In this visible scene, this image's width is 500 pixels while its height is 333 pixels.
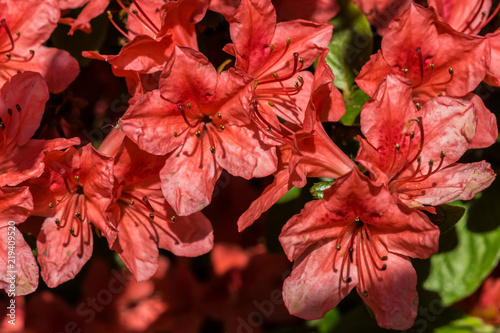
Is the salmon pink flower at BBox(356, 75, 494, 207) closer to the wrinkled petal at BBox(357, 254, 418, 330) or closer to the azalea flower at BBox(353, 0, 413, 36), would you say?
the wrinkled petal at BBox(357, 254, 418, 330)

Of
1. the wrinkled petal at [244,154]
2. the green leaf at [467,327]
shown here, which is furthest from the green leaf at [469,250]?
the wrinkled petal at [244,154]

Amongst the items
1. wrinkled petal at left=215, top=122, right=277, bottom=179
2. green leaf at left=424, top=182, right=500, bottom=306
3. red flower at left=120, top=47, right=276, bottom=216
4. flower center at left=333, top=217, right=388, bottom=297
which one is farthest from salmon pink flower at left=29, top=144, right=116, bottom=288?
green leaf at left=424, top=182, right=500, bottom=306

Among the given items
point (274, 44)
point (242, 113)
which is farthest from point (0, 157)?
point (274, 44)

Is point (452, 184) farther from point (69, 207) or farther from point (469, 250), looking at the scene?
point (69, 207)

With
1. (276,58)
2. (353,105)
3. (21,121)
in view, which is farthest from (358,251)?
(21,121)

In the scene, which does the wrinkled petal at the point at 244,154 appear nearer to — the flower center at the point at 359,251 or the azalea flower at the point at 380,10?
the flower center at the point at 359,251

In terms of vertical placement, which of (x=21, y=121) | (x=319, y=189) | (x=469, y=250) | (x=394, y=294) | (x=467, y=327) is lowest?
(x=467, y=327)
